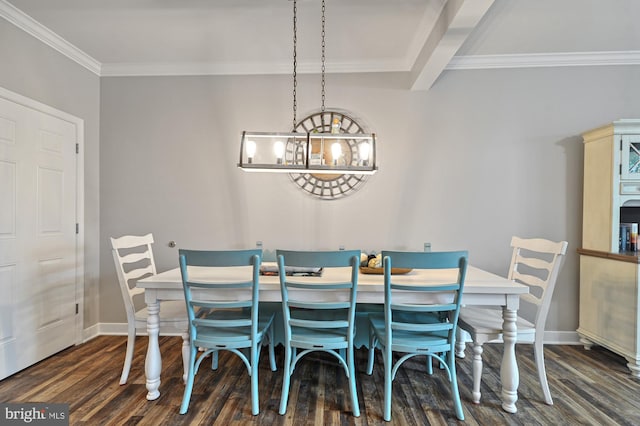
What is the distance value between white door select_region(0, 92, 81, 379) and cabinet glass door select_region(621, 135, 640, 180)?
4625 mm

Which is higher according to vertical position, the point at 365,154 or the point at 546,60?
the point at 546,60

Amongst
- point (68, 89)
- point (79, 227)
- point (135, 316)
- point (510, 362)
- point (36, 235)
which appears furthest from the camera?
point (79, 227)

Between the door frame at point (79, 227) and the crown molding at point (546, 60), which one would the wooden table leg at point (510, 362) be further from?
the door frame at point (79, 227)

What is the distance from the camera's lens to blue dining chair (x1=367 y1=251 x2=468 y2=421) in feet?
5.99

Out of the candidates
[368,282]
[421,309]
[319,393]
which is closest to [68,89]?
[368,282]

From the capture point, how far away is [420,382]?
2.33m

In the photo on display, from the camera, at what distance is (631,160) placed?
265 centimetres

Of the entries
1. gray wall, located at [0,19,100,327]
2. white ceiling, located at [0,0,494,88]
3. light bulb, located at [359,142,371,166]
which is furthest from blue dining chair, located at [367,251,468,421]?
gray wall, located at [0,19,100,327]

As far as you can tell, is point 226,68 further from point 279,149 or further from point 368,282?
point 368,282

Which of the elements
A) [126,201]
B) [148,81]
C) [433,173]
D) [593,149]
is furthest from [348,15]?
[126,201]

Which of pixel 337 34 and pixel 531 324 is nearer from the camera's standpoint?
pixel 531 324

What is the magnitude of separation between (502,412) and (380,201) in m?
1.85

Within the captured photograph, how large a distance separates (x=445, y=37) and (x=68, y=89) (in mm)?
3163

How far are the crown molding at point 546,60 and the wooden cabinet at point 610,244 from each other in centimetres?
73
